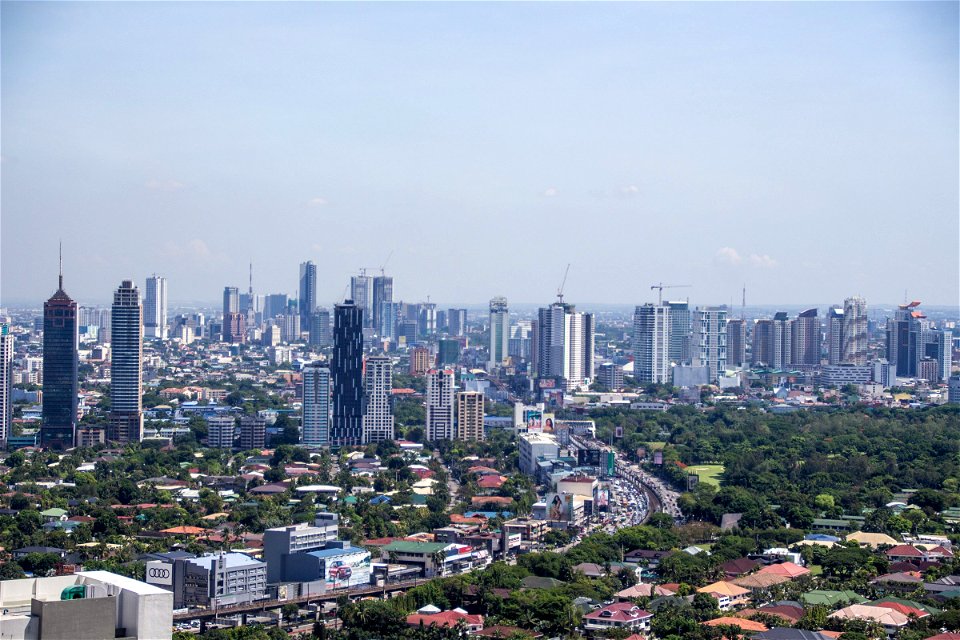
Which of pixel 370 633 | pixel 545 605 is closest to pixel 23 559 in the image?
pixel 370 633

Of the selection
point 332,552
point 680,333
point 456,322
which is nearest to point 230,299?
point 456,322

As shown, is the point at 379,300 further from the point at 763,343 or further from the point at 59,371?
the point at 59,371

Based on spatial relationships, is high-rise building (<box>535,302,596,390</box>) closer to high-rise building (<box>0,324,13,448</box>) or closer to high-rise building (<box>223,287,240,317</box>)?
high-rise building (<box>0,324,13,448</box>)

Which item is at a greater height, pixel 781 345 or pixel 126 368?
pixel 781 345

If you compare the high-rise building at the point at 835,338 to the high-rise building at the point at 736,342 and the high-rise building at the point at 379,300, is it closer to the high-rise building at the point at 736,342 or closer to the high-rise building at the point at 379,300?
the high-rise building at the point at 736,342

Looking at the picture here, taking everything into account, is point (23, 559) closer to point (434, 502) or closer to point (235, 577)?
point (235, 577)

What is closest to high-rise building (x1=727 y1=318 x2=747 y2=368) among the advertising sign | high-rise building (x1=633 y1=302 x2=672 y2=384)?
high-rise building (x1=633 y1=302 x2=672 y2=384)
